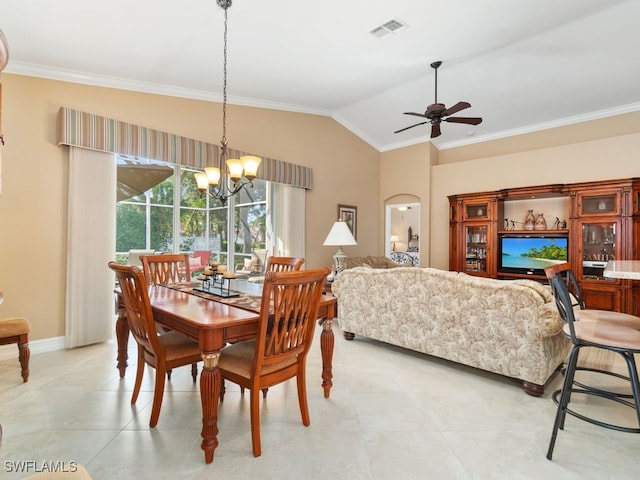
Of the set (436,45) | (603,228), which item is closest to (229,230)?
(436,45)

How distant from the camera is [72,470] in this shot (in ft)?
2.97

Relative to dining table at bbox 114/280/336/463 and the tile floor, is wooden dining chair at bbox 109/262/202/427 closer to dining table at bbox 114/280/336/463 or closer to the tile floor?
dining table at bbox 114/280/336/463

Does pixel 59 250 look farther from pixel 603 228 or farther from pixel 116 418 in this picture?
pixel 603 228

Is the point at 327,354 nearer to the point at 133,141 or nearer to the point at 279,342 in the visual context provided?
the point at 279,342

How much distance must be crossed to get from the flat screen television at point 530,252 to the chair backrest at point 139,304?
538 cm

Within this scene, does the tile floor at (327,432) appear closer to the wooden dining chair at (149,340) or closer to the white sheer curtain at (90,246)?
the wooden dining chair at (149,340)

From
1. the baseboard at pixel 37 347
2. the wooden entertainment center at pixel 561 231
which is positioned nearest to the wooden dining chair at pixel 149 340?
the baseboard at pixel 37 347

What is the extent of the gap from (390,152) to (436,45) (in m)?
3.12

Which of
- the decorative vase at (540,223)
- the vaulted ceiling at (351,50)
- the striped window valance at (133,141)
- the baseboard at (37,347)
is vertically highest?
the vaulted ceiling at (351,50)

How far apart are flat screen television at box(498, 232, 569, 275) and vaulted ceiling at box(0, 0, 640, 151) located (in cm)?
197

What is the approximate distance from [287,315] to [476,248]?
492 centimetres

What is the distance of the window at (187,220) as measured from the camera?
15.2 feet

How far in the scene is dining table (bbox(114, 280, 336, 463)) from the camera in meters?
1.80

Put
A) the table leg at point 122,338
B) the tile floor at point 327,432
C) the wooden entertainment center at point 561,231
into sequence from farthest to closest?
the wooden entertainment center at point 561,231
the table leg at point 122,338
the tile floor at point 327,432
